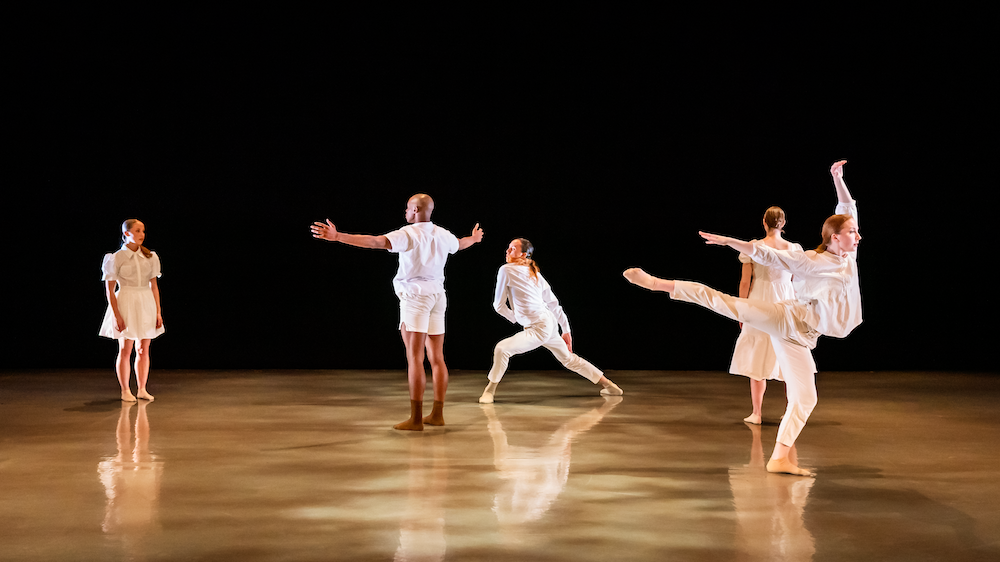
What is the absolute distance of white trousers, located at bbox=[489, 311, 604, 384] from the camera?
6.27 metres

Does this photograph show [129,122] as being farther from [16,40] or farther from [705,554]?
[705,554]

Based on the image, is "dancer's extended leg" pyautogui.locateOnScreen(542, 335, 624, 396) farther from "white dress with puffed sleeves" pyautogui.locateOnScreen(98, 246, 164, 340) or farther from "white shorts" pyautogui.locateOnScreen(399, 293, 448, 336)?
"white dress with puffed sleeves" pyautogui.locateOnScreen(98, 246, 164, 340)

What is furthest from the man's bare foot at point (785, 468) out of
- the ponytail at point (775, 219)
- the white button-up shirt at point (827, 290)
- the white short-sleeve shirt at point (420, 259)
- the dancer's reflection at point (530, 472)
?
the white short-sleeve shirt at point (420, 259)

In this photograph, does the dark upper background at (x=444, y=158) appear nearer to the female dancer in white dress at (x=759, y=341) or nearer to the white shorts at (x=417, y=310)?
the female dancer in white dress at (x=759, y=341)

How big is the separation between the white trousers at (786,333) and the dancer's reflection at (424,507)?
1.29 metres

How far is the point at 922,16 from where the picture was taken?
27.2ft

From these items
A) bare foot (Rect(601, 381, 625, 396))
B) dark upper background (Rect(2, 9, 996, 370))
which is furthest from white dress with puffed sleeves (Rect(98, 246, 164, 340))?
bare foot (Rect(601, 381, 625, 396))

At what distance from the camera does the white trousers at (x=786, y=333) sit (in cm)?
379

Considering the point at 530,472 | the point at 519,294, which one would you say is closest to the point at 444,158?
the point at 519,294

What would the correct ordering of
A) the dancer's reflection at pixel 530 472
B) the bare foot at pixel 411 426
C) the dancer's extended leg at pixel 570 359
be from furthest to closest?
the dancer's extended leg at pixel 570 359 < the bare foot at pixel 411 426 < the dancer's reflection at pixel 530 472

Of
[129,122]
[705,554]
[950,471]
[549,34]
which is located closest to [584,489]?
[705,554]

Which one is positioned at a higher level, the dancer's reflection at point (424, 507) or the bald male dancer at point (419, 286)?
the bald male dancer at point (419, 286)

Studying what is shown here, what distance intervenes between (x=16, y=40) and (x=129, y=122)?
123cm

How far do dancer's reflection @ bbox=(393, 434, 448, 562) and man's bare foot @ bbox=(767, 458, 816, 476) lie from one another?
1.43m
